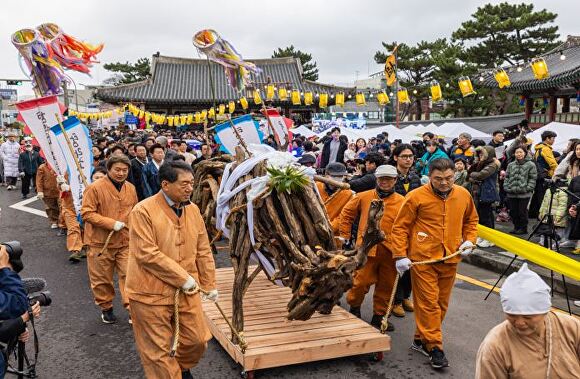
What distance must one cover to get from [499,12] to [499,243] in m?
27.1

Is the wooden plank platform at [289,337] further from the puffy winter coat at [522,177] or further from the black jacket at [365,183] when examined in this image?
the puffy winter coat at [522,177]

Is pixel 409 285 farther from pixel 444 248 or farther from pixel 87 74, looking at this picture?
pixel 87 74

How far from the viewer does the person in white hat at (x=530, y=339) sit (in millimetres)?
2365

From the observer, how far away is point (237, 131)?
7.75 metres

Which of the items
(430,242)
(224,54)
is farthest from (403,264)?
(224,54)

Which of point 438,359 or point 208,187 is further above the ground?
point 208,187

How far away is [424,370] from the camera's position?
4391mm

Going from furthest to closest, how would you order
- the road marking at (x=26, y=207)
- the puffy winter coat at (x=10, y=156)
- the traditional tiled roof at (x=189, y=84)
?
the traditional tiled roof at (x=189, y=84) < the puffy winter coat at (x=10, y=156) < the road marking at (x=26, y=207)

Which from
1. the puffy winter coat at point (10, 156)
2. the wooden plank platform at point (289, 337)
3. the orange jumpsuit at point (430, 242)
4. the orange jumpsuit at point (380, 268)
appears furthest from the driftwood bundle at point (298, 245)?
the puffy winter coat at point (10, 156)

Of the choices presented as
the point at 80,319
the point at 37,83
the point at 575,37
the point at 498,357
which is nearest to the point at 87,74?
the point at 37,83

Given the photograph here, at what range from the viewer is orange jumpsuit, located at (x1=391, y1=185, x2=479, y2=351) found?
14.7 ft

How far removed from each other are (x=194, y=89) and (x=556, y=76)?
1020 inches

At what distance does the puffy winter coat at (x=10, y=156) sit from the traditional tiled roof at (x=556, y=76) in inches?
664

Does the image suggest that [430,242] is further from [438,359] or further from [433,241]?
[438,359]
